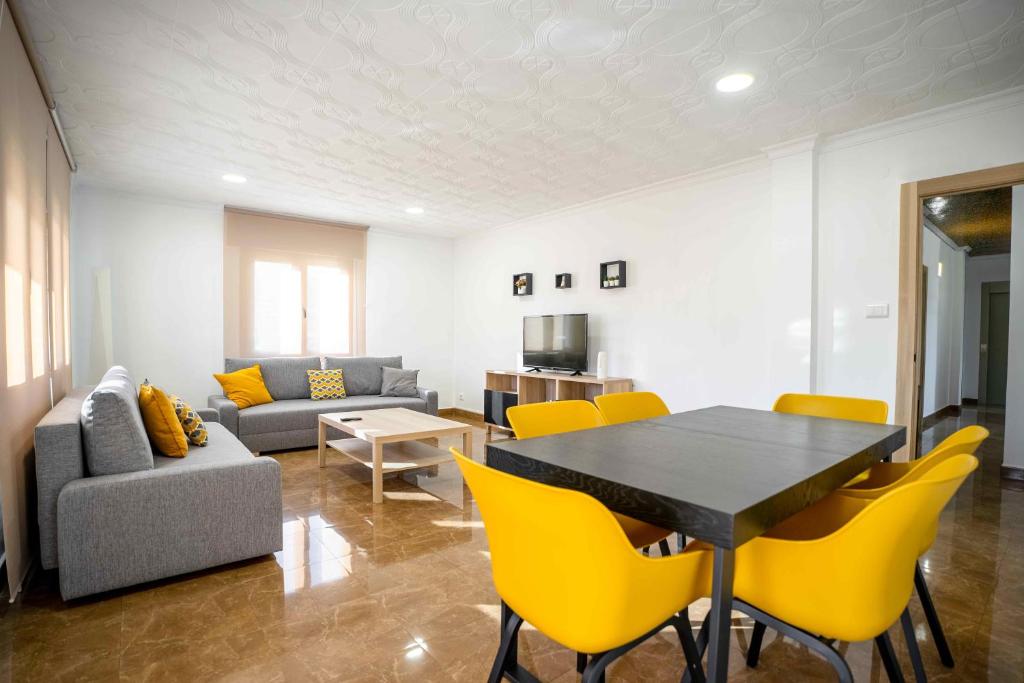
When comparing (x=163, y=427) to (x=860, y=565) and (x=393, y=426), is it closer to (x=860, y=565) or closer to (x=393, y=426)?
(x=393, y=426)

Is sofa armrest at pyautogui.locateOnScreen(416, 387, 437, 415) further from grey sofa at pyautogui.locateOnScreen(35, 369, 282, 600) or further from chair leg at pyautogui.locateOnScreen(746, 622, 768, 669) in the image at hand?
chair leg at pyautogui.locateOnScreen(746, 622, 768, 669)

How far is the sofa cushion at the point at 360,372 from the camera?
5801 millimetres

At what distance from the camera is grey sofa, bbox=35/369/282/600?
210 centimetres

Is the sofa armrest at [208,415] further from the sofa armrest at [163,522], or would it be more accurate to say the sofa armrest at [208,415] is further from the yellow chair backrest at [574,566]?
the yellow chair backrest at [574,566]

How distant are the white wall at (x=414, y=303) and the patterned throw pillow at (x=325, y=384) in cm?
99

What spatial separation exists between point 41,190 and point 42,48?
0.85 meters

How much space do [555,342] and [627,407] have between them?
2995 mm

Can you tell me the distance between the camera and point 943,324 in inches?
277

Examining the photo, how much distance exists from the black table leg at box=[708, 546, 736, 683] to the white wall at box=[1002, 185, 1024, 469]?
4.37 metres

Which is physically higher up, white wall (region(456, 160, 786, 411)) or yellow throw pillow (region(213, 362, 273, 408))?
white wall (region(456, 160, 786, 411))

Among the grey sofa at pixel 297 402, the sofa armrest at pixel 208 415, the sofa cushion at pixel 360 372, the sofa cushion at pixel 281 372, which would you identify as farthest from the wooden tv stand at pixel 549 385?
the sofa armrest at pixel 208 415

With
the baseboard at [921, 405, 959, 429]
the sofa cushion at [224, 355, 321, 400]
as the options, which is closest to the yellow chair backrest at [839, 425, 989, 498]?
the sofa cushion at [224, 355, 321, 400]

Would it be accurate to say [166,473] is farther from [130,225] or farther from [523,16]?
[130,225]

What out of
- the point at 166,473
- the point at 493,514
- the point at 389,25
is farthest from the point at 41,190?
the point at 493,514
